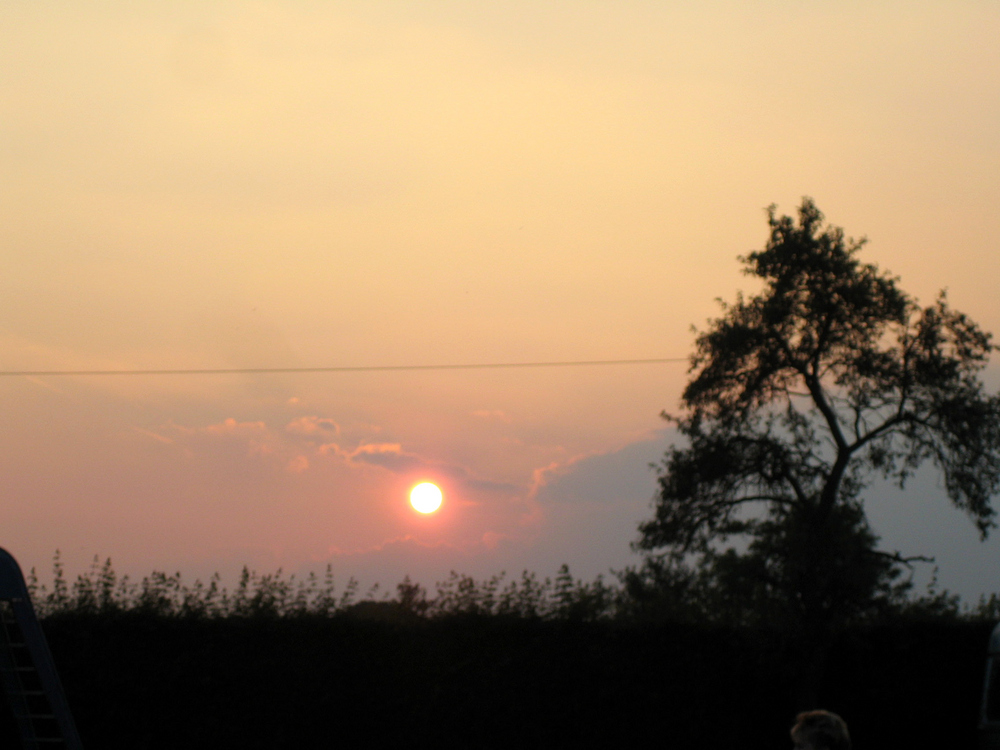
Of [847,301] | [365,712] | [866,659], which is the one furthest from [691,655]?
[847,301]

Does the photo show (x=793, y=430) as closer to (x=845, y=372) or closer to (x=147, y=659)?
(x=845, y=372)

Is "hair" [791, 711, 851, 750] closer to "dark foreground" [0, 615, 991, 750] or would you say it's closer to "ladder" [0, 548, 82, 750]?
"ladder" [0, 548, 82, 750]

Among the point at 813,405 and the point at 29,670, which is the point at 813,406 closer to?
the point at 813,405

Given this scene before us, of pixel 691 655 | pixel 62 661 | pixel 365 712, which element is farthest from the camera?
pixel 691 655

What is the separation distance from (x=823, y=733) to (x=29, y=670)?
7481 millimetres

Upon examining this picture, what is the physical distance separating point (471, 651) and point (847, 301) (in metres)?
12.4

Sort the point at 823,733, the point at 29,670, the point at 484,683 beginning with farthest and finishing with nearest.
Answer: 1. the point at 484,683
2. the point at 29,670
3. the point at 823,733

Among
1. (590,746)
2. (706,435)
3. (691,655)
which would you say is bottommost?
(590,746)

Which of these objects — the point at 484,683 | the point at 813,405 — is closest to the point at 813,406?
the point at 813,405

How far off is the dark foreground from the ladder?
94 cm

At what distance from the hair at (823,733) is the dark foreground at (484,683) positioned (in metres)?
7.41

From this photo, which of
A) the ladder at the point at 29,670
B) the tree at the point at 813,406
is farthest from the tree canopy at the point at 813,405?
the ladder at the point at 29,670

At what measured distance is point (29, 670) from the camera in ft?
30.0

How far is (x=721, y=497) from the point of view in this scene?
2080 centimetres
